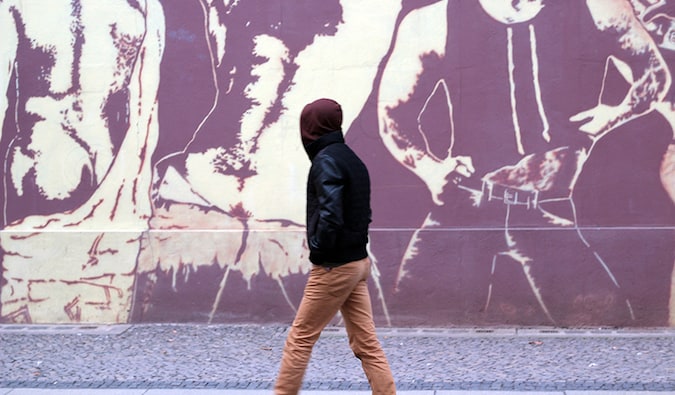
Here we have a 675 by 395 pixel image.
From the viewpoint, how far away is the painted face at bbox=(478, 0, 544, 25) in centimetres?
738

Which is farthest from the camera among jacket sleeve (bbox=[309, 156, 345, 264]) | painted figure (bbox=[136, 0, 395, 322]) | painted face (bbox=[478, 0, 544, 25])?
painted figure (bbox=[136, 0, 395, 322])

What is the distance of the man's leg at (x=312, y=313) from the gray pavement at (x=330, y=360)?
1.03 m

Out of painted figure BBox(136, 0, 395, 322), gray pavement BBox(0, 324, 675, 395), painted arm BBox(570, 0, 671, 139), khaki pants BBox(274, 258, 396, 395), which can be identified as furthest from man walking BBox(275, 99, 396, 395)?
painted arm BBox(570, 0, 671, 139)

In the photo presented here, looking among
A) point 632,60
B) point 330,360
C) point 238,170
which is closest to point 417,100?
point 238,170

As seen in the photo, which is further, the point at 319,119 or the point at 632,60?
the point at 632,60

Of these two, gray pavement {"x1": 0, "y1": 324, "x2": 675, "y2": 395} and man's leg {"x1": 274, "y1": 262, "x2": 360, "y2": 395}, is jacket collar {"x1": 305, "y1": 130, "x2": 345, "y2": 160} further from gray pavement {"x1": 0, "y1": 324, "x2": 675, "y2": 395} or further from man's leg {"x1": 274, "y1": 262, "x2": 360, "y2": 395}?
gray pavement {"x1": 0, "y1": 324, "x2": 675, "y2": 395}

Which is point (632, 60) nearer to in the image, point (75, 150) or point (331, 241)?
point (331, 241)

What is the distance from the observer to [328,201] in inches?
184

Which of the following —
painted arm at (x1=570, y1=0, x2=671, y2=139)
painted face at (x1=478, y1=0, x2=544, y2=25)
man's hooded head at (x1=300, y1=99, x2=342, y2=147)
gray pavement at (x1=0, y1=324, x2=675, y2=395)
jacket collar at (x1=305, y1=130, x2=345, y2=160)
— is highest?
painted face at (x1=478, y1=0, x2=544, y2=25)

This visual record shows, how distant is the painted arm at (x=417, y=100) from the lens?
748cm

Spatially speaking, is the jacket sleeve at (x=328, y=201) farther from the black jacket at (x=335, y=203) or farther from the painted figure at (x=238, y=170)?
the painted figure at (x=238, y=170)

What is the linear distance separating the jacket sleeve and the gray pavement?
1.51 metres

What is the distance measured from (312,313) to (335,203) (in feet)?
1.99

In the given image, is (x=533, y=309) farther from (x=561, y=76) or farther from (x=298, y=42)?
(x=298, y=42)
